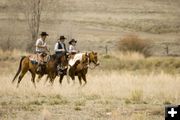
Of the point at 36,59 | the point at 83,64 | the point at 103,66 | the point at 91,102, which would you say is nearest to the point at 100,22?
the point at 103,66

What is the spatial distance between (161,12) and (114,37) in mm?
20432

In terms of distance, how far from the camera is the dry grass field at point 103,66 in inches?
664

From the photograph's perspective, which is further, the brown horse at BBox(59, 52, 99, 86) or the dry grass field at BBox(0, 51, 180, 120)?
the brown horse at BBox(59, 52, 99, 86)

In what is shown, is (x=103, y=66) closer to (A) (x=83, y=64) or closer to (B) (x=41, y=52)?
(A) (x=83, y=64)

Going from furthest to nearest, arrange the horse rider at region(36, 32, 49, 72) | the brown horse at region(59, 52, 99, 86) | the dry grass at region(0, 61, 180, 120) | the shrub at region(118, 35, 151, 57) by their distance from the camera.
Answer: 1. the shrub at region(118, 35, 151, 57)
2. the brown horse at region(59, 52, 99, 86)
3. the horse rider at region(36, 32, 49, 72)
4. the dry grass at region(0, 61, 180, 120)

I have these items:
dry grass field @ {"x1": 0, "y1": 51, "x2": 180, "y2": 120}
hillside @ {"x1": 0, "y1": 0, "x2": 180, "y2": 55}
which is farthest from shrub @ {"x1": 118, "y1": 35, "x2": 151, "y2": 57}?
dry grass field @ {"x1": 0, "y1": 51, "x2": 180, "y2": 120}

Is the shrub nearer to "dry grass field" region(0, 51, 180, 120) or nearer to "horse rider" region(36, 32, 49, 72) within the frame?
"dry grass field" region(0, 51, 180, 120)

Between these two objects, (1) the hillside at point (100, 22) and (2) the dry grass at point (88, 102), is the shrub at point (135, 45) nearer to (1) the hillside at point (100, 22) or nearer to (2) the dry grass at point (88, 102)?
(1) the hillside at point (100, 22)

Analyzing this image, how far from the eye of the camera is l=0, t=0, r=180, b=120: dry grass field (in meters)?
16.9

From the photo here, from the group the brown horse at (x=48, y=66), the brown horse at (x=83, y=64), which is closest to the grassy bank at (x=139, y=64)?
the brown horse at (x=83, y=64)

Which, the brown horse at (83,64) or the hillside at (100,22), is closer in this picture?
the brown horse at (83,64)

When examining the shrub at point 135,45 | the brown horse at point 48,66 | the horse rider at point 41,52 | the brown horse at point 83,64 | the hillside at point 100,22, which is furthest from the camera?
the hillside at point 100,22

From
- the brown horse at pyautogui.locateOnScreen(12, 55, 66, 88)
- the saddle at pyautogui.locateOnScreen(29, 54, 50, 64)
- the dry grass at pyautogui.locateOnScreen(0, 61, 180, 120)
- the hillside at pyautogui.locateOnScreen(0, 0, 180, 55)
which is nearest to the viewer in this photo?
the dry grass at pyautogui.locateOnScreen(0, 61, 180, 120)

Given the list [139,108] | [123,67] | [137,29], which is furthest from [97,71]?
[137,29]
